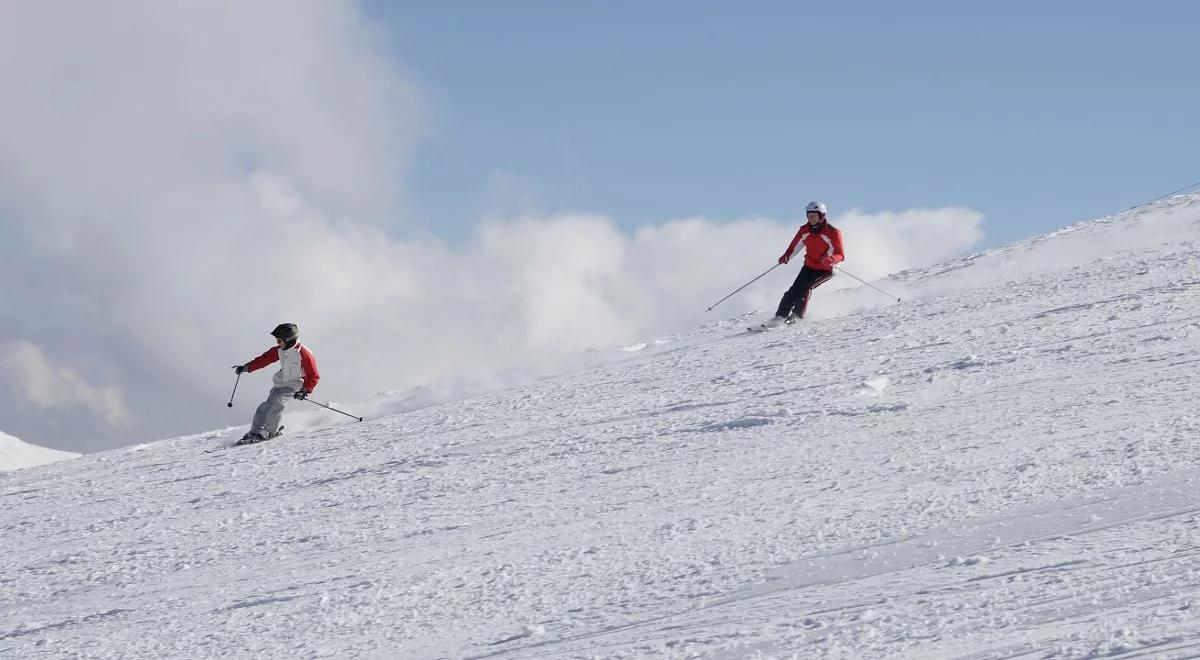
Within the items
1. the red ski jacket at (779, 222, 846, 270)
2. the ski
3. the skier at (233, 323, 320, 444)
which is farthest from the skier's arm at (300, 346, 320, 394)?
the red ski jacket at (779, 222, 846, 270)

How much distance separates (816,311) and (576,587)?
34.5ft

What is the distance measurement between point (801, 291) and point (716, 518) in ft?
29.4

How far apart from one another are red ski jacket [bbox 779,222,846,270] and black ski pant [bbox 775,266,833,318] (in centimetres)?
9

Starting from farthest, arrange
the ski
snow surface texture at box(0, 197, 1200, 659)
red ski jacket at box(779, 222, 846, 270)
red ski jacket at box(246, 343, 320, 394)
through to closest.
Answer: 1. red ski jacket at box(779, 222, 846, 270)
2. red ski jacket at box(246, 343, 320, 394)
3. the ski
4. snow surface texture at box(0, 197, 1200, 659)

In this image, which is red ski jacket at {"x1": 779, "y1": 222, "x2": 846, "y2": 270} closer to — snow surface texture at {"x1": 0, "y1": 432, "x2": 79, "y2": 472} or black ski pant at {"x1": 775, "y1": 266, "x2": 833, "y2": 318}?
black ski pant at {"x1": 775, "y1": 266, "x2": 833, "y2": 318}

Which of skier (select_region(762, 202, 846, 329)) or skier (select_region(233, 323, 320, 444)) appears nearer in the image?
skier (select_region(233, 323, 320, 444))

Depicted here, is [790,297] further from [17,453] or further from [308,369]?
[17,453]

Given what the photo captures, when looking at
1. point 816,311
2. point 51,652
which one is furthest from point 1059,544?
point 816,311

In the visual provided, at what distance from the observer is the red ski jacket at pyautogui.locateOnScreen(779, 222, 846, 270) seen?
15.6 metres

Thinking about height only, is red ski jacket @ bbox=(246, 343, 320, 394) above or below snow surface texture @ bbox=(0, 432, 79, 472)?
below

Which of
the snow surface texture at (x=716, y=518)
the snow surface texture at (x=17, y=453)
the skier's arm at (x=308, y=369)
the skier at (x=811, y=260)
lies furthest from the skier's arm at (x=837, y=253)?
the snow surface texture at (x=17, y=453)

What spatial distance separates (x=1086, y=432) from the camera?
7.59m

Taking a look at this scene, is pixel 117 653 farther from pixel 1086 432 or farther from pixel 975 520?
pixel 1086 432

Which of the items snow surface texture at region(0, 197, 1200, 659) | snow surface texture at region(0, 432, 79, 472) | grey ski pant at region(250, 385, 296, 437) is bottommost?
snow surface texture at region(0, 197, 1200, 659)
